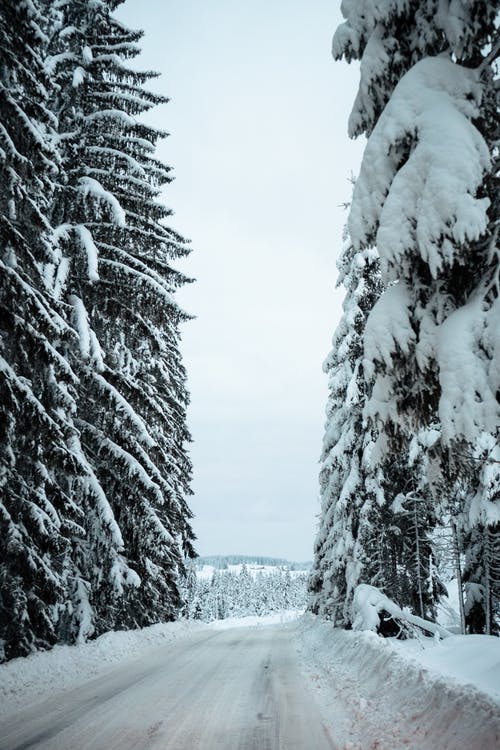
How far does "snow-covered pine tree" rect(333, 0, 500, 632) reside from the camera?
4500 millimetres

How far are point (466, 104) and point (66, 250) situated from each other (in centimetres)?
1149

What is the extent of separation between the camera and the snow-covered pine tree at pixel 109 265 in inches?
509

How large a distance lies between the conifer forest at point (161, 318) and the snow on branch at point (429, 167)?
0.06 feet

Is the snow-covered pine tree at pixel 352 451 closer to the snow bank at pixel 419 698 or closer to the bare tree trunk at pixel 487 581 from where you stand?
the bare tree trunk at pixel 487 581

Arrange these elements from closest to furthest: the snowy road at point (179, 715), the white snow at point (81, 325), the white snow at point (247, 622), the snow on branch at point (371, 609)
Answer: the snowy road at point (179, 715) → the snow on branch at point (371, 609) → the white snow at point (81, 325) → the white snow at point (247, 622)

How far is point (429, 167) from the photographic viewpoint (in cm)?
467

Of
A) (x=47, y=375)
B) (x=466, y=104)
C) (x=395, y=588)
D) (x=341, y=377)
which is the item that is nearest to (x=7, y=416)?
(x=47, y=375)

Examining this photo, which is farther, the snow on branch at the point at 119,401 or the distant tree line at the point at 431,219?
the snow on branch at the point at 119,401

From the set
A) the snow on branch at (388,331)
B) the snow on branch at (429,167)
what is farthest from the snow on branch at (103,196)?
the snow on branch at (388,331)

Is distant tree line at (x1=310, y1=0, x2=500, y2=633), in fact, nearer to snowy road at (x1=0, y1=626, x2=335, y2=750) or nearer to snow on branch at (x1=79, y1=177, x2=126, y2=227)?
snowy road at (x1=0, y1=626, x2=335, y2=750)

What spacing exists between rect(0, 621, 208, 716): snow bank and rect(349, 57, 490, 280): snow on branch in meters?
8.92

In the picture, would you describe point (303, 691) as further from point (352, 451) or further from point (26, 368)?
point (26, 368)

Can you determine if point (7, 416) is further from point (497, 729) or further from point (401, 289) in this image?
point (497, 729)

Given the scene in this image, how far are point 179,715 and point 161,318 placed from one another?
1011 cm
